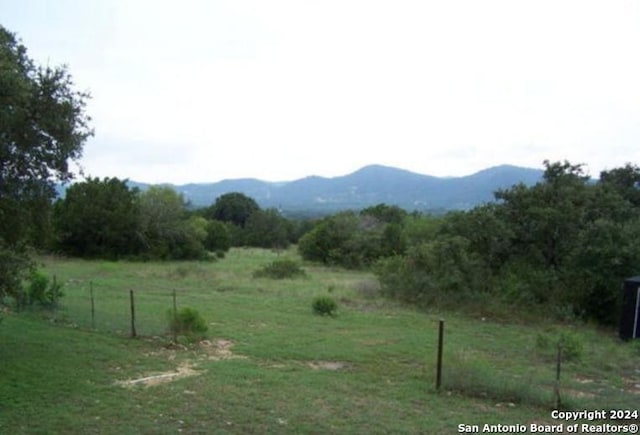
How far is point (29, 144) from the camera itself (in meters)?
10.9

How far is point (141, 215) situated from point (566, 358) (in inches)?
1497

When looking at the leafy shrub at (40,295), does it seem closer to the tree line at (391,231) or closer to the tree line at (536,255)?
the tree line at (391,231)

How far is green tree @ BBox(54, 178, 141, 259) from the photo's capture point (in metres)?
42.4

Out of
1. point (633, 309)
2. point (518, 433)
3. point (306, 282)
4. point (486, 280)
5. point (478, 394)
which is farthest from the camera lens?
point (306, 282)

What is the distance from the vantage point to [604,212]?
72.4ft

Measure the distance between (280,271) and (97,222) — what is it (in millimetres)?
17614

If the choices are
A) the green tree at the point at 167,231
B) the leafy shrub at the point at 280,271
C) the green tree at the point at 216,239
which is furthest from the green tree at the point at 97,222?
the leafy shrub at the point at 280,271

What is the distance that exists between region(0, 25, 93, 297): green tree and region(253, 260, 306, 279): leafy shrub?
20100 mm

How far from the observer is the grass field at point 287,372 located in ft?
24.6

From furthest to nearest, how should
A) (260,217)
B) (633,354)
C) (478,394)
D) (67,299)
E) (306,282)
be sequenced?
(260,217), (306,282), (67,299), (633,354), (478,394)

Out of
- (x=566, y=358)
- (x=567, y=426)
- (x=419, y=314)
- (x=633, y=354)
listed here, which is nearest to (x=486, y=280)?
(x=419, y=314)

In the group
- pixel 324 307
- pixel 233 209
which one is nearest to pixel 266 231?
pixel 233 209

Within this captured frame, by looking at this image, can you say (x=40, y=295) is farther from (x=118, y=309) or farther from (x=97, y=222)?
(x=97, y=222)

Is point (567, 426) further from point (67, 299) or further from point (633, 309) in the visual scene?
point (67, 299)
